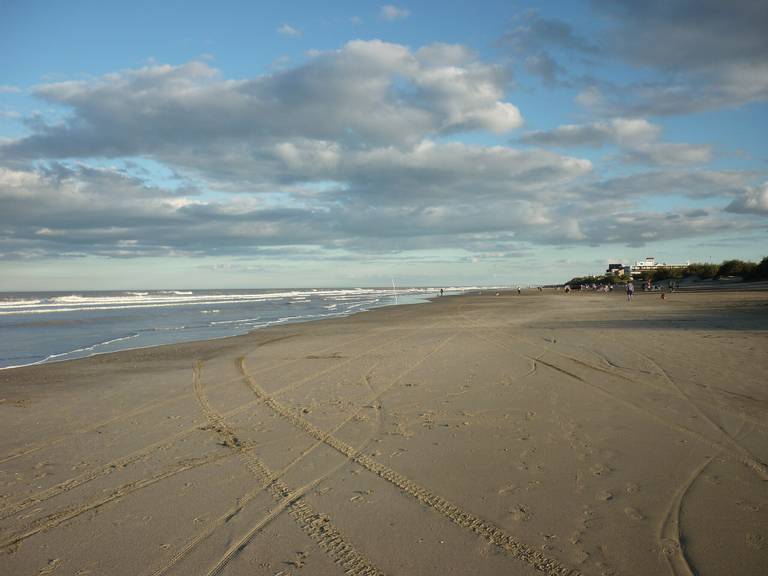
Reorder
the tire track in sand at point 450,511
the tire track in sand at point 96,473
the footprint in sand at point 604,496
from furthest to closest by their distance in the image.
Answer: the tire track in sand at point 96,473
the footprint in sand at point 604,496
the tire track in sand at point 450,511

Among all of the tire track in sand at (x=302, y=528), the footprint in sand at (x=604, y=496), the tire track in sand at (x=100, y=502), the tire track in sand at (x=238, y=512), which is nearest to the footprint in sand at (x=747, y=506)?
the footprint in sand at (x=604, y=496)

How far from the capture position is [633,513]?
449 cm

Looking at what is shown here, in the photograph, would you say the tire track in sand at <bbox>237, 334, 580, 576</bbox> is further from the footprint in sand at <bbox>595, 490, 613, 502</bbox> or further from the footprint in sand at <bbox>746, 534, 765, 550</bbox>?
the footprint in sand at <bbox>746, 534, 765, 550</bbox>

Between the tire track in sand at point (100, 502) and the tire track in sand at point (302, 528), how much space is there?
0.49m

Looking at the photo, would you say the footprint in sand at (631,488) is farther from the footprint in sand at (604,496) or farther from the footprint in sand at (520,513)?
the footprint in sand at (520,513)

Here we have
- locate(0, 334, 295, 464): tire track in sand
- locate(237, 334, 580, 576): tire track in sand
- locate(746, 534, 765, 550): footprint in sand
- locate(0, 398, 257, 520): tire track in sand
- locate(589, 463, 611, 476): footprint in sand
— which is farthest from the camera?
locate(0, 334, 295, 464): tire track in sand

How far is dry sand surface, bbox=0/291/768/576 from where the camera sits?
3.98 meters

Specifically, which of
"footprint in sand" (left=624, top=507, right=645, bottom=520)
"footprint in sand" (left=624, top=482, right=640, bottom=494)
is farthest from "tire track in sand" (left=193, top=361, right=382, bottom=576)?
"footprint in sand" (left=624, top=482, right=640, bottom=494)

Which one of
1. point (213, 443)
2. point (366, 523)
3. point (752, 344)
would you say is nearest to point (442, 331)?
point (752, 344)

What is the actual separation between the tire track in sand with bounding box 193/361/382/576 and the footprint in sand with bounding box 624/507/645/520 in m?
2.29

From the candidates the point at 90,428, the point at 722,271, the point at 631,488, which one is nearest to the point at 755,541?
the point at 631,488

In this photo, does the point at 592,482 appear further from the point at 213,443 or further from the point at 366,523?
the point at 213,443

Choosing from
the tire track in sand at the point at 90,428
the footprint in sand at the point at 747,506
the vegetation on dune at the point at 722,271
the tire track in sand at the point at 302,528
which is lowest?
the tire track in sand at the point at 302,528

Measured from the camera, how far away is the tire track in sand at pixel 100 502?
4453 millimetres
